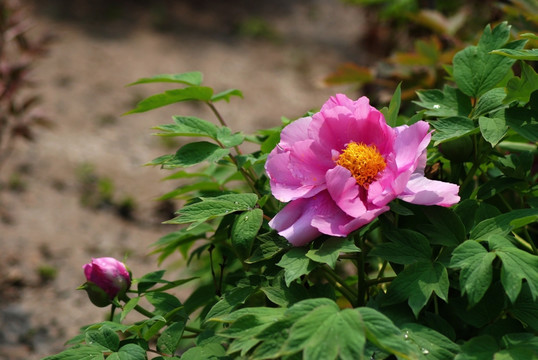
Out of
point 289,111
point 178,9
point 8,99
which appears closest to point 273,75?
point 289,111

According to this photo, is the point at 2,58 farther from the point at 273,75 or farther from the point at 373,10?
the point at 273,75

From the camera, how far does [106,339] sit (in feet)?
2.80

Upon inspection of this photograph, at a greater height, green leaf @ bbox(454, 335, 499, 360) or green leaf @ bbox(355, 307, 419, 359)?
green leaf @ bbox(355, 307, 419, 359)

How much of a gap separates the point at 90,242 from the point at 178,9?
12.2 ft

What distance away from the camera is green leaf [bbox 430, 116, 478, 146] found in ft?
2.96

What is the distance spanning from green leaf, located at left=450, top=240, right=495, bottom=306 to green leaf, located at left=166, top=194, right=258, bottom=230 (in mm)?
286

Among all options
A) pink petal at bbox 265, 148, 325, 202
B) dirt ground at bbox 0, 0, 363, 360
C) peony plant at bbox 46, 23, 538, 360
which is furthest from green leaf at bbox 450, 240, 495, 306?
dirt ground at bbox 0, 0, 363, 360

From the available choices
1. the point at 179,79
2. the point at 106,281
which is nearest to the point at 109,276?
the point at 106,281

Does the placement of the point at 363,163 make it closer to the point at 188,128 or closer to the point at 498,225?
the point at 498,225

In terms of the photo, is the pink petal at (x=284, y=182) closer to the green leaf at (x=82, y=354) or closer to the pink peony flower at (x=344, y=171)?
the pink peony flower at (x=344, y=171)

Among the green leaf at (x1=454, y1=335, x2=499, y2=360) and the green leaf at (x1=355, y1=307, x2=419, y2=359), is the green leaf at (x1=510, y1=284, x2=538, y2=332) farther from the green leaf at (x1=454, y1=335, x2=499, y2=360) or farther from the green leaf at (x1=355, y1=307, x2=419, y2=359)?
→ the green leaf at (x1=355, y1=307, x2=419, y2=359)

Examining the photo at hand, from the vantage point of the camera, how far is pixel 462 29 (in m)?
2.65

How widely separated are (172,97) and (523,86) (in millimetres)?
562

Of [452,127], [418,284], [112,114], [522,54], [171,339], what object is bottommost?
[112,114]
